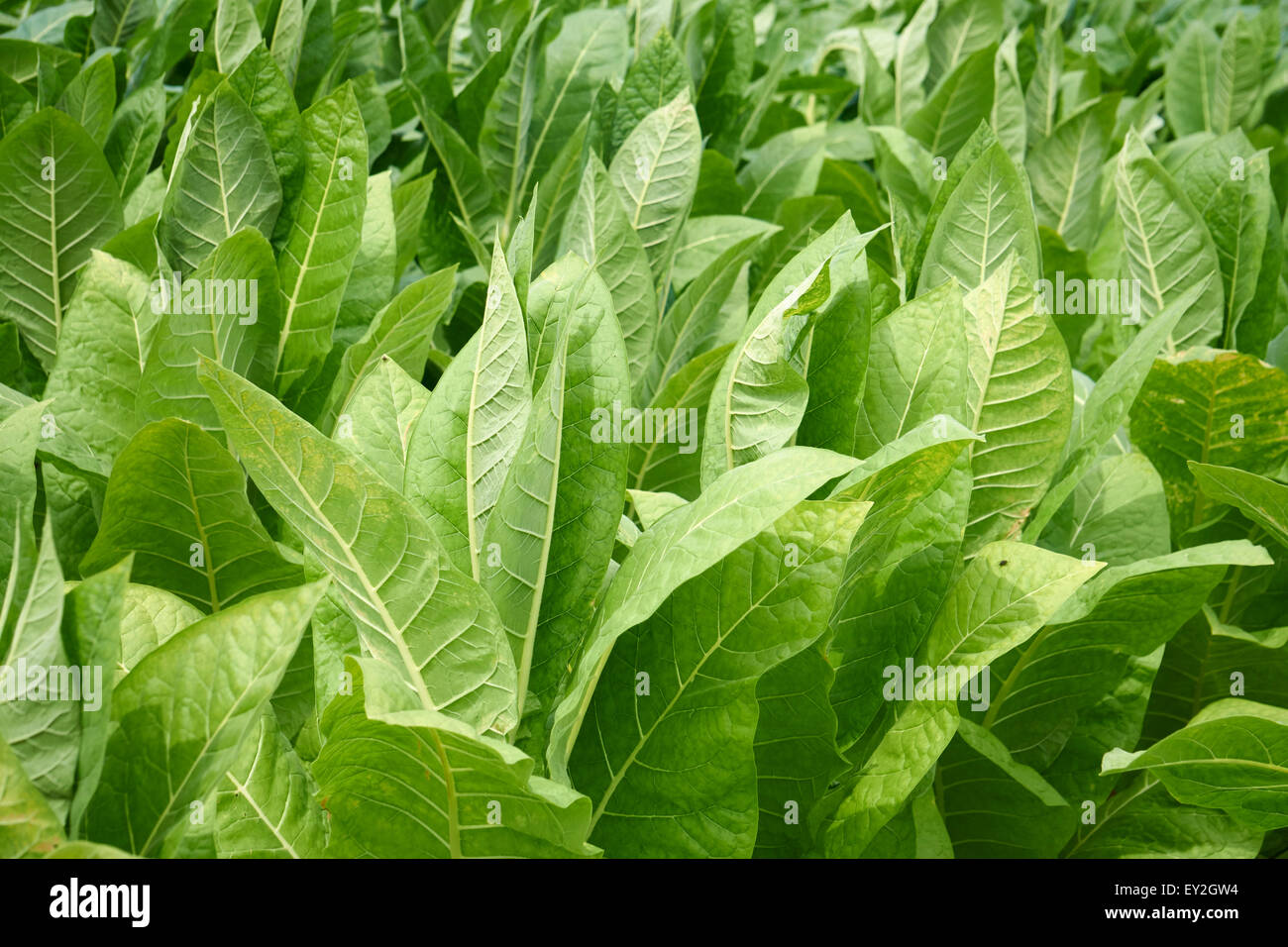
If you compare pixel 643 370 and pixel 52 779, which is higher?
pixel 643 370

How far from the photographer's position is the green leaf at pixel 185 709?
34.8 inches

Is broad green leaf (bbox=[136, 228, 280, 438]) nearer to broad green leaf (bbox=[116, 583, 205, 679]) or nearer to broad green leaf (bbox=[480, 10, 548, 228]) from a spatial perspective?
broad green leaf (bbox=[116, 583, 205, 679])

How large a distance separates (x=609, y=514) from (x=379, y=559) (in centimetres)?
22

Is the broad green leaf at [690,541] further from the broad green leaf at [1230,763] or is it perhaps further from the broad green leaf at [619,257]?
the broad green leaf at [619,257]

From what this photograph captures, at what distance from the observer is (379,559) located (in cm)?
96

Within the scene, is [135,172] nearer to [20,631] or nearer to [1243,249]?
[20,631]

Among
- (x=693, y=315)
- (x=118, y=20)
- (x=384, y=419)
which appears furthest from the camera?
(x=118, y=20)

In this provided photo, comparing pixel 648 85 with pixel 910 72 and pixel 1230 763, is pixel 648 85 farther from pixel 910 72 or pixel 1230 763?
pixel 1230 763

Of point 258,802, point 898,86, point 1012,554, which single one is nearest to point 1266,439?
point 1012,554

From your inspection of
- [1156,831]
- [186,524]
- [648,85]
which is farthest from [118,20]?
[1156,831]

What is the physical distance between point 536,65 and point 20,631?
4.92 feet

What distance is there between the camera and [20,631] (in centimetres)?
87

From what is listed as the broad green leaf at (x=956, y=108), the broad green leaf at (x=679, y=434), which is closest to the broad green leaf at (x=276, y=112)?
the broad green leaf at (x=679, y=434)
